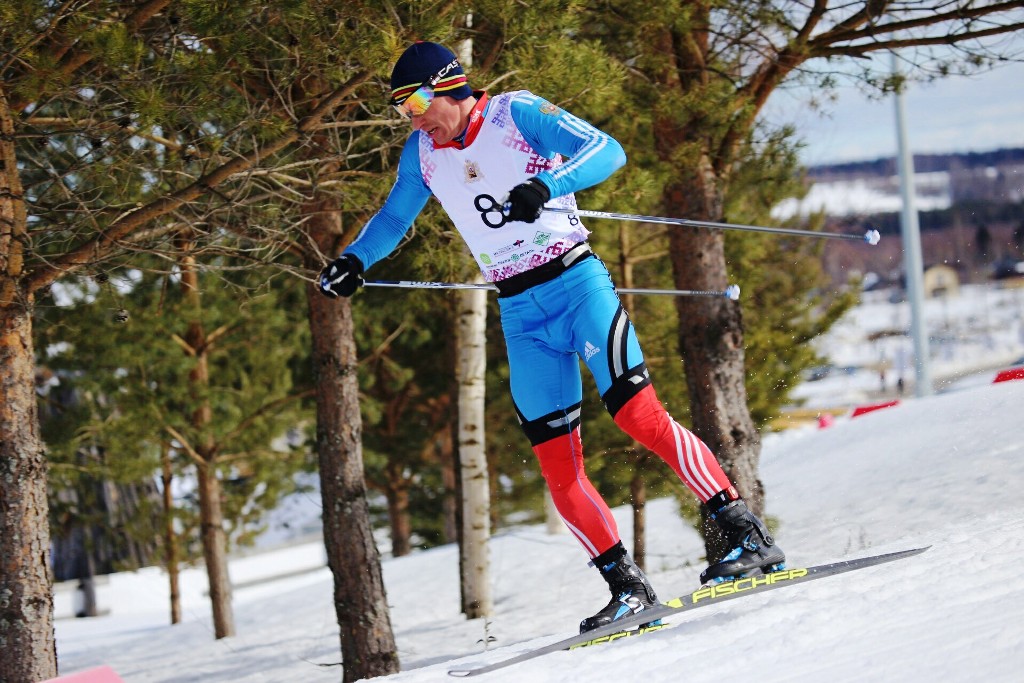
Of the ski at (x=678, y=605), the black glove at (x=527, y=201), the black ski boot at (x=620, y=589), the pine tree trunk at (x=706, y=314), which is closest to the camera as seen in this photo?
the black glove at (x=527, y=201)

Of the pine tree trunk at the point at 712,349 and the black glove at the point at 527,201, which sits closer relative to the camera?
the black glove at the point at 527,201

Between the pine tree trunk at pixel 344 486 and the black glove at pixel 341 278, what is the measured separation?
2.94 m

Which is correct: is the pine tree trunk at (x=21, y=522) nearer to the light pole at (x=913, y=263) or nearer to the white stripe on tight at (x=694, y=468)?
the white stripe on tight at (x=694, y=468)

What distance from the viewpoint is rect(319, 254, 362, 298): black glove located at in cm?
382

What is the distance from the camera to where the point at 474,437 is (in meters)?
9.25

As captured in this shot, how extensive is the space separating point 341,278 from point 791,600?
1.95 meters

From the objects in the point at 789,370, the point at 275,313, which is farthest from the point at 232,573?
the point at 789,370

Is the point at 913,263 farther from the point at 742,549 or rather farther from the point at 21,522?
the point at 21,522

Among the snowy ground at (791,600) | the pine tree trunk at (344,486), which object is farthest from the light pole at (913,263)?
the pine tree trunk at (344,486)

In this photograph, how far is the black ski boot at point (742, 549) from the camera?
Result: 3.63 metres

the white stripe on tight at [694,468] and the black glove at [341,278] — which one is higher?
the black glove at [341,278]

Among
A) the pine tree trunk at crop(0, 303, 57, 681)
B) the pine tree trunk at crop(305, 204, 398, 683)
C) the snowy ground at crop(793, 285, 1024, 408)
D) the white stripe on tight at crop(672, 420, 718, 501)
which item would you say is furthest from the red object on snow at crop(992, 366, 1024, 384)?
the snowy ground at crop(793, 285, 1024, 408)

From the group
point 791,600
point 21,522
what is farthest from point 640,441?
point 21,522

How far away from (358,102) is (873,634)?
12.0 ft
